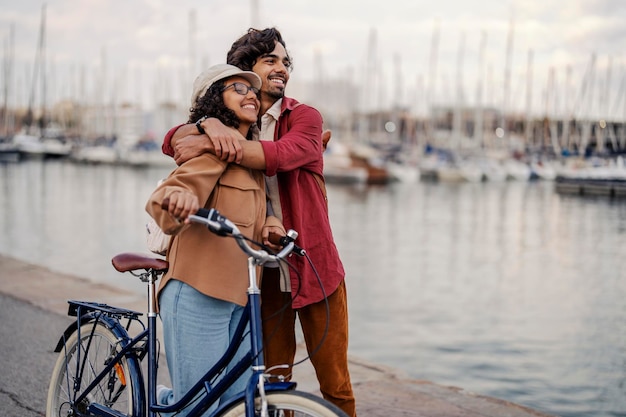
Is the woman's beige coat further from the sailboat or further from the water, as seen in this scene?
the sailboat

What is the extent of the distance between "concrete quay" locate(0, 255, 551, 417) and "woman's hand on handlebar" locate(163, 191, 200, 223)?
2271mm

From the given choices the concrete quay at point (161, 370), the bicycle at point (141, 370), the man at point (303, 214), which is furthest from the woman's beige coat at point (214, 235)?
the concrete quay at point (161, 370)

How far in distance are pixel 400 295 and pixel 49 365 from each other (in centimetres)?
809

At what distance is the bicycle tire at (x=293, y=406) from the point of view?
7.21 feet

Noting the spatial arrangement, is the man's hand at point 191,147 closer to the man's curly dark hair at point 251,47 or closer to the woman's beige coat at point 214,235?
the woman's beige coat at point 214,235

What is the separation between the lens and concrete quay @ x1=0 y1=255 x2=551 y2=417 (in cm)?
436

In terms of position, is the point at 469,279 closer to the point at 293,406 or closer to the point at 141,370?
the point at 141,370

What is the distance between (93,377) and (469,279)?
38.6 ft

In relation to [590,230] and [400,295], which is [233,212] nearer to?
[400,295]

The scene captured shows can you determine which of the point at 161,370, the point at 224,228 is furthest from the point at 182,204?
the point at 161,370

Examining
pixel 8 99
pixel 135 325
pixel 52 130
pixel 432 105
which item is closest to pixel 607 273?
pixel 135 325

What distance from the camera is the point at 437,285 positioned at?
1350cm

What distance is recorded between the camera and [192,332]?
105 inches

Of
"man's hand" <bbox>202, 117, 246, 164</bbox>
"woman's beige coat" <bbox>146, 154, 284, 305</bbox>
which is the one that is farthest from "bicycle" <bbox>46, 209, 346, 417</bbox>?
"man's hand" <bbox>202, 117, 246, 164</bbox>
